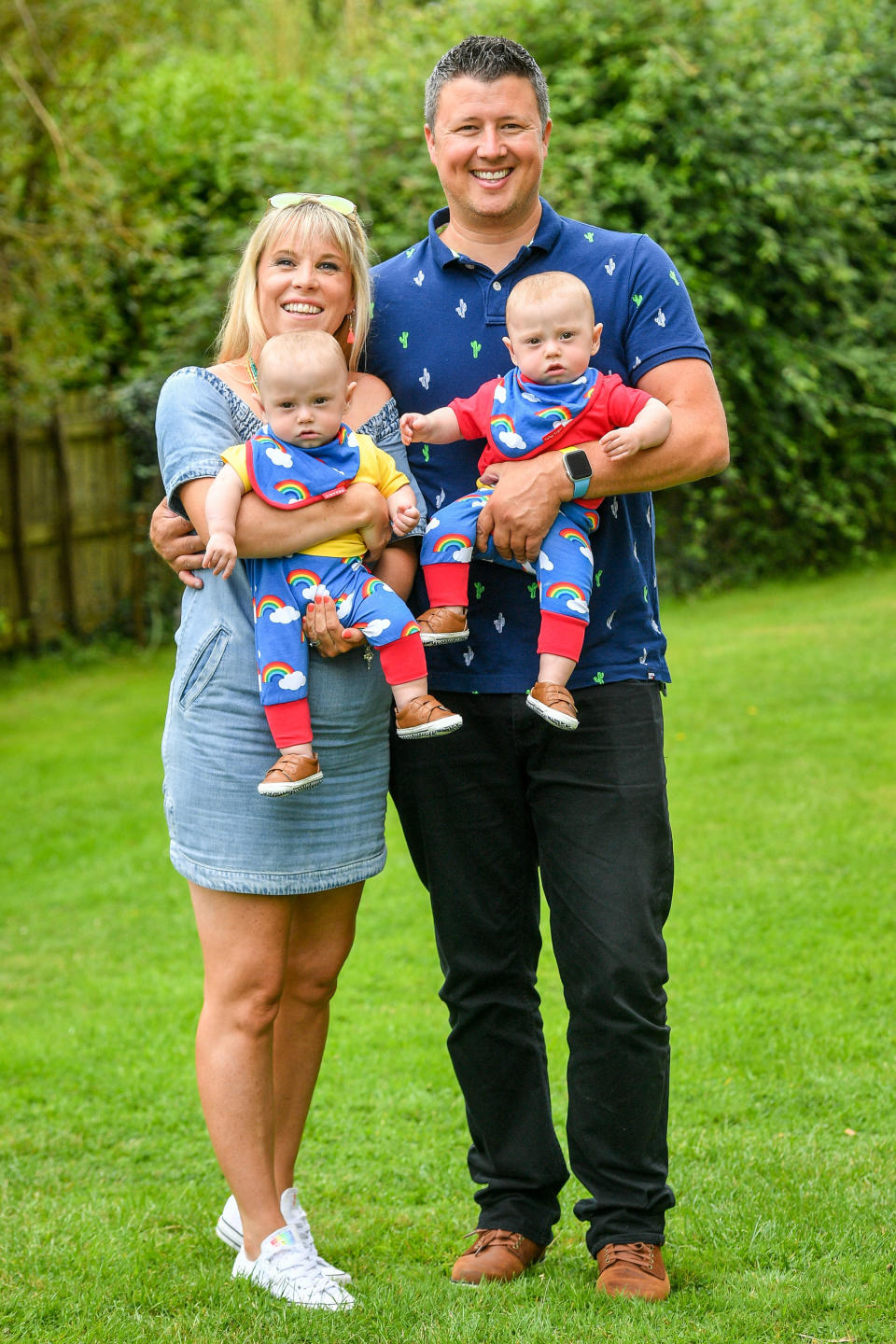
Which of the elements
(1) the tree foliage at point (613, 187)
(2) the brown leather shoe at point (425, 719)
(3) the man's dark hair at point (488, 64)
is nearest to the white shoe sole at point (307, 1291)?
(2) the brown leather shoe at point (425, 719)

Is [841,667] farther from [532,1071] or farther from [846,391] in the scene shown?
[532,1071]

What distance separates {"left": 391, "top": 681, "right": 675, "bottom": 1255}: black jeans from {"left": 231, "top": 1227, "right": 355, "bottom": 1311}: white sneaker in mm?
387

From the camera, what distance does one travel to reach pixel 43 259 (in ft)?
30.1

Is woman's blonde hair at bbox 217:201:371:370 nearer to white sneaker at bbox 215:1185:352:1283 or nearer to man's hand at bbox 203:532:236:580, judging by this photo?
man's hand at bbox 203:532:236:580

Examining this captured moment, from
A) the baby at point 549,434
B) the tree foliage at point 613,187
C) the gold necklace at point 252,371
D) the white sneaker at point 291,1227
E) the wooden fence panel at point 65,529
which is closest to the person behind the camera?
the baby at point 549,434

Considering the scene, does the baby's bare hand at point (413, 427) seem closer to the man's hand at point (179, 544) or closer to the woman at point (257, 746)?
the woman at point (257, 746)

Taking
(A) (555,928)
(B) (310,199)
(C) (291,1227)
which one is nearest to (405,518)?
(B) (310,199)

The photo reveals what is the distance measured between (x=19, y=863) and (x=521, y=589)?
424cm

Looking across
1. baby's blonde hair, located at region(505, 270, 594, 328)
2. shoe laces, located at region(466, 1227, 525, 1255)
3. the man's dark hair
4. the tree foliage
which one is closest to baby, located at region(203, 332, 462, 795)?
baby's blonde hair, located at region(505, 270, 594, 328)

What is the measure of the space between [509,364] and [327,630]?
0.64 metres

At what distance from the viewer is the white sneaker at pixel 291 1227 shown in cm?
277

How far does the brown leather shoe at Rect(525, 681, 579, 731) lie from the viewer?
2.52m

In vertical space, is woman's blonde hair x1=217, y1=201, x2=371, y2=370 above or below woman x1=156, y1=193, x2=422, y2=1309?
above

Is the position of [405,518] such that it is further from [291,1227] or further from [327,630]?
[291,1227]
